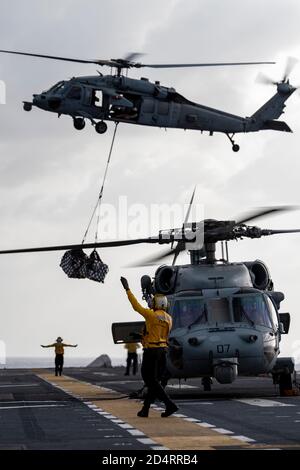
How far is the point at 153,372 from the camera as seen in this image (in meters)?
17.8

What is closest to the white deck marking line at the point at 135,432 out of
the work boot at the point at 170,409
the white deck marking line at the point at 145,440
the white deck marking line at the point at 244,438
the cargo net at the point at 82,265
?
the white deck marking line at the point at 145,440

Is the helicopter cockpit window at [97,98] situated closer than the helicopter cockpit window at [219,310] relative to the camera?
No

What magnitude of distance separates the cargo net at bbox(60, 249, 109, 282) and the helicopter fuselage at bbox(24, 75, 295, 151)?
20092 mm

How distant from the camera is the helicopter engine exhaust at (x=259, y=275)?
26359 millimetres

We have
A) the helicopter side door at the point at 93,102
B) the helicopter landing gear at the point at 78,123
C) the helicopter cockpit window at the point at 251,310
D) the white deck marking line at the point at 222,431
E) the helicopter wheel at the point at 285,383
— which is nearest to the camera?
the white deck marking line at the point at 222,431

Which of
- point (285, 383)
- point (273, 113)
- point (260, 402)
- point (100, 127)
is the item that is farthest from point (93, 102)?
point (260, 402)

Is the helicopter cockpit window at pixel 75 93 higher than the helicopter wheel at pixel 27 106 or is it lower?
higher

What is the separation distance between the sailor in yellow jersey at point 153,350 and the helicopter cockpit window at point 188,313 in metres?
6.45

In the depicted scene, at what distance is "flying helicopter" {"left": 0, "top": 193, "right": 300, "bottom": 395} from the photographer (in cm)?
2397

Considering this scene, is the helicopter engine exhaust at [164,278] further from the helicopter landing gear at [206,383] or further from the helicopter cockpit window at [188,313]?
the helicopter landing gear at [206,383]

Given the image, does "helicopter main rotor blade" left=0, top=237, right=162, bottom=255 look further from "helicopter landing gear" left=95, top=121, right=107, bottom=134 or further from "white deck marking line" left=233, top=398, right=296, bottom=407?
"helicopter landing gear" left=95, top=121, right=107, bottom=134

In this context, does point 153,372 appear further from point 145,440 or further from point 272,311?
point 272,311
